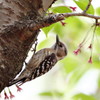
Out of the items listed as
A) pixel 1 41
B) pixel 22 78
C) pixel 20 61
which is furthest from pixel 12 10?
pixel 22 78

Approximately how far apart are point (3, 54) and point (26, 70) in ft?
5.33

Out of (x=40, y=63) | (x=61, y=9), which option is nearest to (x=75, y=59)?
(x=40, y=63)

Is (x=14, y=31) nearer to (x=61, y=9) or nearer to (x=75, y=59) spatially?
(x=61, y=9)

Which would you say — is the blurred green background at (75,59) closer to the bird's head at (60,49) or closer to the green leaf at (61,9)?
the bird's head at (60,49)

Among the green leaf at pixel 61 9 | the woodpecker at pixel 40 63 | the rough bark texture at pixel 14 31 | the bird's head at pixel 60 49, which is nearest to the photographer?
the rough bark texture at pixel 14 31

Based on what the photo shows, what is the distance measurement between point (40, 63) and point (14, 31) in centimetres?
182

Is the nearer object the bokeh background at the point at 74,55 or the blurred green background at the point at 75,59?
the bokeh background at the point at 74,55

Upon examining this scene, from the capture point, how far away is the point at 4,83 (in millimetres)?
2473

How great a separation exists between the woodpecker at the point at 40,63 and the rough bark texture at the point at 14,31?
1.04m

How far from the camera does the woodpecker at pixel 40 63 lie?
3.87m

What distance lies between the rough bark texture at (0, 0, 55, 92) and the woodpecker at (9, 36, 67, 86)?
3.40ft

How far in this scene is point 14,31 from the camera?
92.7 inches

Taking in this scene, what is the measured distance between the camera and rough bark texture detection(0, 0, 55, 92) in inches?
92.8

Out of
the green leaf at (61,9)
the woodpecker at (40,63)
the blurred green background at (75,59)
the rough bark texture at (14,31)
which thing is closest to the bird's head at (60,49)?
the woodpecker at (40,63)
